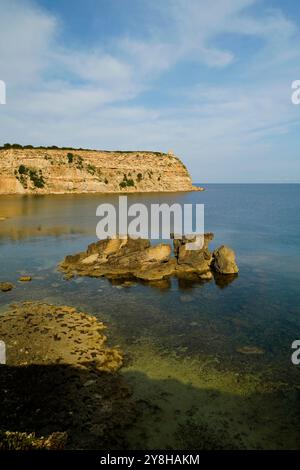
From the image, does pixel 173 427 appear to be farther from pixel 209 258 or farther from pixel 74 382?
pixel 209 258

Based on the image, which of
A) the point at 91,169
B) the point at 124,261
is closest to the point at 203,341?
the point at 124,261

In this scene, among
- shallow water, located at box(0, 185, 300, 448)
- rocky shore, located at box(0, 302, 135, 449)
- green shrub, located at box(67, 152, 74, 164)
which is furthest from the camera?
green shrub, located at box(67, 152, 74, 164)

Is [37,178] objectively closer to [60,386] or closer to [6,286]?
[6,286]

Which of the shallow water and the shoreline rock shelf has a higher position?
the shoreline rock shelf

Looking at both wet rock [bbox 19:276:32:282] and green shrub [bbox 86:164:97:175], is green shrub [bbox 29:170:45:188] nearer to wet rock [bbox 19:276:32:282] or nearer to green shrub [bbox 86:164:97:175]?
green shrub [bbox 86:164:97:175]

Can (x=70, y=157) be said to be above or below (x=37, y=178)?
above

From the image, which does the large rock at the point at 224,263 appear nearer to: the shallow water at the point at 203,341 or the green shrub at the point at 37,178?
the shallow water at the point at 203,341

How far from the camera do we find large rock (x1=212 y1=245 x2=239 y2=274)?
34844 millimetres

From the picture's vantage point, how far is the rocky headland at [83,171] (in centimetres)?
14312

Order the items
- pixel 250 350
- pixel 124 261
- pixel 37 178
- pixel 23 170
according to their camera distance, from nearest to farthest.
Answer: pixel 250 350 < pixel 124 261 < pixel 23 170 < pixel 37 178

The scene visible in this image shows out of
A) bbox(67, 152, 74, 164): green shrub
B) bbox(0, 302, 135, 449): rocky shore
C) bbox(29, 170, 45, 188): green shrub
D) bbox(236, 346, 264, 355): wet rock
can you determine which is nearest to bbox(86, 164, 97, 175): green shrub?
bbox(67, 152, 74, 164): green shrub

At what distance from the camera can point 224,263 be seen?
35.2 meters

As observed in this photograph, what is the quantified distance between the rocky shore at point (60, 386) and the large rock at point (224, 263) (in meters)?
16.8

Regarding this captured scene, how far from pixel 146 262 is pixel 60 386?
70.5ft
